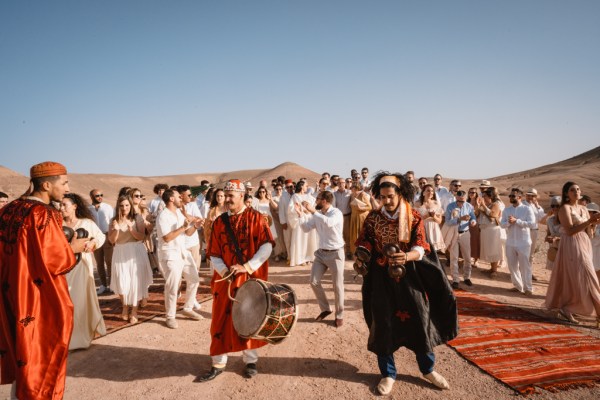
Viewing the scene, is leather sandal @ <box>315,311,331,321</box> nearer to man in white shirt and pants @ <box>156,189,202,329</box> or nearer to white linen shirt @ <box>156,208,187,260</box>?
man in white shirt and pants @ <box>156,189,202,329</box>

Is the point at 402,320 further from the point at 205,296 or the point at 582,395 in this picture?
the point at 205,296

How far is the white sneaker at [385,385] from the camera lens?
11.9 feet

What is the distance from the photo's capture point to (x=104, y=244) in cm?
769

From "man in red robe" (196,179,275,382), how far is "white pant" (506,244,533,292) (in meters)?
A: 5.95

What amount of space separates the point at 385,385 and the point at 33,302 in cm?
340

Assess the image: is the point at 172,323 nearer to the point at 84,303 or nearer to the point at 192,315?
the point at 192,315

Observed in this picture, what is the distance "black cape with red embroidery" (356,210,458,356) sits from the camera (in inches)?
139

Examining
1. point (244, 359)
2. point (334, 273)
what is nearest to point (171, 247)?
point (244, 359)

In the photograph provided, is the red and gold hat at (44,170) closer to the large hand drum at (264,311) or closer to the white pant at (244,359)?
the large hand drum at (264,311)

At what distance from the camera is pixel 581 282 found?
5406mm

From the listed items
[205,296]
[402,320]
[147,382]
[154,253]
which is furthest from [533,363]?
[154,253]

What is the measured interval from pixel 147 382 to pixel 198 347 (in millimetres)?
909

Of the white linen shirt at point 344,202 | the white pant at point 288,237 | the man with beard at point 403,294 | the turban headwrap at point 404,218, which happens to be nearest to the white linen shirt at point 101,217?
the white pant at point 288,237

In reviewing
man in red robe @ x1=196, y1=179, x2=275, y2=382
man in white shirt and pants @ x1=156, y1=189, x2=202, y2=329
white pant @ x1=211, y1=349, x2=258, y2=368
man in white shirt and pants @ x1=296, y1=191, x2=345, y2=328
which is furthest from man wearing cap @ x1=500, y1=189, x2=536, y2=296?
man in white shirt and pants @ x1=156, y1=189, x2=202, y2=329
